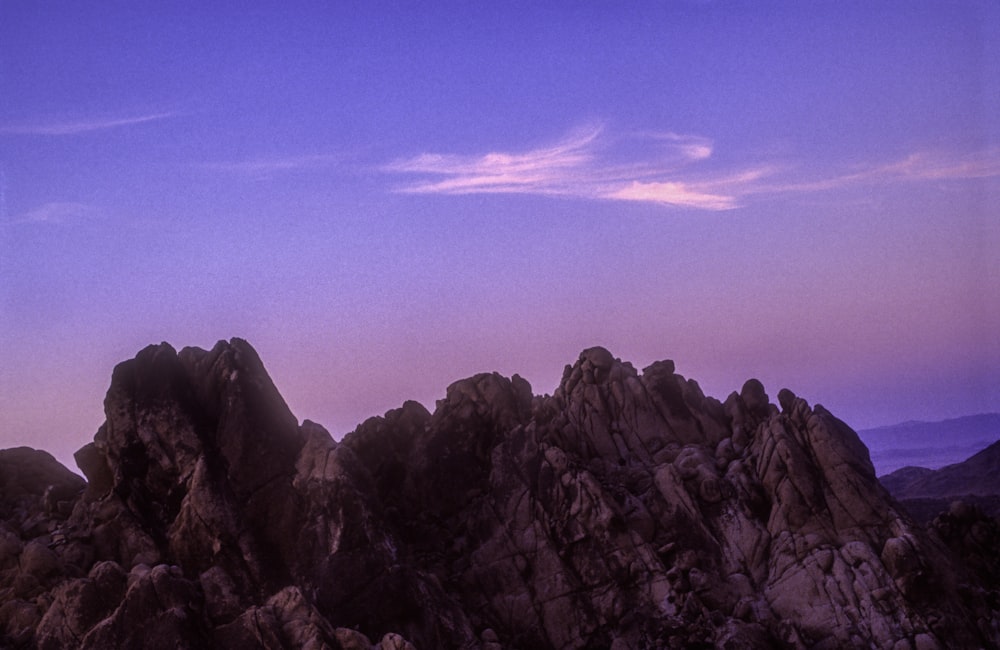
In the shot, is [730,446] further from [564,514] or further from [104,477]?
[104,477]

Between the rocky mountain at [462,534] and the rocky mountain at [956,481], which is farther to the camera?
the rocky mountain at [956,481]

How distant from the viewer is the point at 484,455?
76500 millimetres

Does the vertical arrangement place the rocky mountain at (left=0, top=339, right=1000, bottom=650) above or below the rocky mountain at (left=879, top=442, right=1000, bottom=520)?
above

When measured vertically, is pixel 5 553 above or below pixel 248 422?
below

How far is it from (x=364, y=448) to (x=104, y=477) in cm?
1803

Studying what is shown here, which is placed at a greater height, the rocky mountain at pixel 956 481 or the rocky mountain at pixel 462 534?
the rocky mountain at pixel 462 534

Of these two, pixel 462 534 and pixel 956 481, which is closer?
pixel 462 534

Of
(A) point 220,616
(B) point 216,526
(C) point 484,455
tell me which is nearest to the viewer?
(A) point 220,616

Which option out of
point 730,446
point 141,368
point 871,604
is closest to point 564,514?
point 730,446

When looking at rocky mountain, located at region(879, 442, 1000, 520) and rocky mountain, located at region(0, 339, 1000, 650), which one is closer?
rocky mountain, located at region(0, 339, 1000, 650)

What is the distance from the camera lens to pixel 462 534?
238 ft

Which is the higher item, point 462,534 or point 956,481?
point 462,534

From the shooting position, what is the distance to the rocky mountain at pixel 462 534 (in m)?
62.3

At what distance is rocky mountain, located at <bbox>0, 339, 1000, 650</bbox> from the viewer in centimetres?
6228
